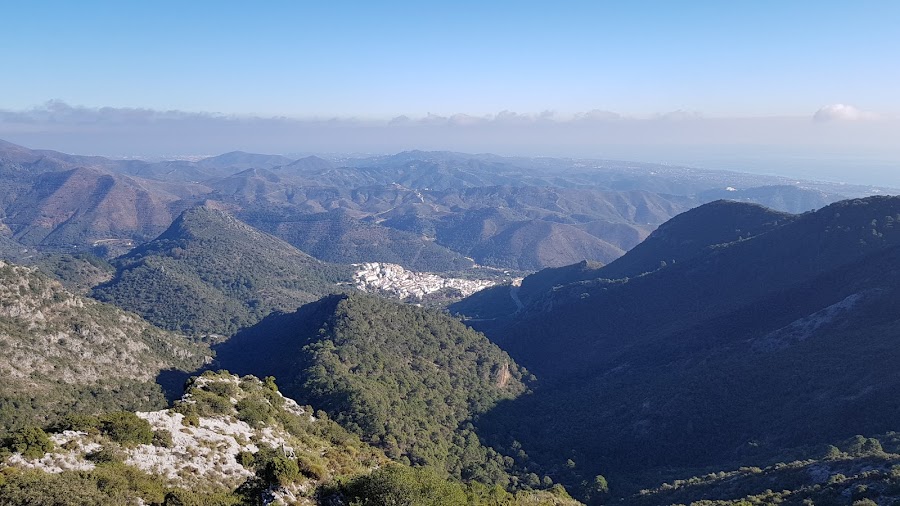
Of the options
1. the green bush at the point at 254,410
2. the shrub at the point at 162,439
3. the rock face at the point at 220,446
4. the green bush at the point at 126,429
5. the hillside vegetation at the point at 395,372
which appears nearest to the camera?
the rock face at the point at 220,446

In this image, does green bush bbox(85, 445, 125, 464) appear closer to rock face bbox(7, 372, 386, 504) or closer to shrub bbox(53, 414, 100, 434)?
rock face bbox(7, 372, 386, 504)

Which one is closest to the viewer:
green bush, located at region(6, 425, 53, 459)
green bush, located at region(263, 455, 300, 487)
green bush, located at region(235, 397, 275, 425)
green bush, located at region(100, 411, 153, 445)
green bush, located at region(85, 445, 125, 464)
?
green bush, located at region(6, 425, 53, 459)

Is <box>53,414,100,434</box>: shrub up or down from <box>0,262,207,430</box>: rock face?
up

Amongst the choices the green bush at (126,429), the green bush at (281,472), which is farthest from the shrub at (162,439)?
the green bush at (281,472)

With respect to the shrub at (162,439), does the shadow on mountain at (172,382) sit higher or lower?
lower

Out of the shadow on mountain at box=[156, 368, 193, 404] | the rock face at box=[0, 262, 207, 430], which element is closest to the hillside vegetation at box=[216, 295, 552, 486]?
the shadow on mountain at box=[156, 368, 193, 404]

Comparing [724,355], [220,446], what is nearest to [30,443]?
[220,446]

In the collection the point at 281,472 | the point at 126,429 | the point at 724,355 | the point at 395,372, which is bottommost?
the point at 395,372

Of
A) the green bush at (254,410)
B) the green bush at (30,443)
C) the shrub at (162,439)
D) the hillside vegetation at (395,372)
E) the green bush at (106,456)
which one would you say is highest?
the green bush at (30,443)

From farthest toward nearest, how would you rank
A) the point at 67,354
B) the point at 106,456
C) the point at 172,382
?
1. the point at 172,382
2. the point at 67,354
3. the point at 106,456

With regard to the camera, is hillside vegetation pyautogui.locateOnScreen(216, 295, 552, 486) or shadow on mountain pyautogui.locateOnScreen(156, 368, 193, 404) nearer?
hillside vegetation pyautogui.locateOnScreen(216, 295, 552, 486)

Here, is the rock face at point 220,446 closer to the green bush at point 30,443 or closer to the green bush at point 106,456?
the green bush at point 106,456

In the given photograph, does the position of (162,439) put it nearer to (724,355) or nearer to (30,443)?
(30,443)

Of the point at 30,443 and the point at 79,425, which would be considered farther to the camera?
the point at 79,425
